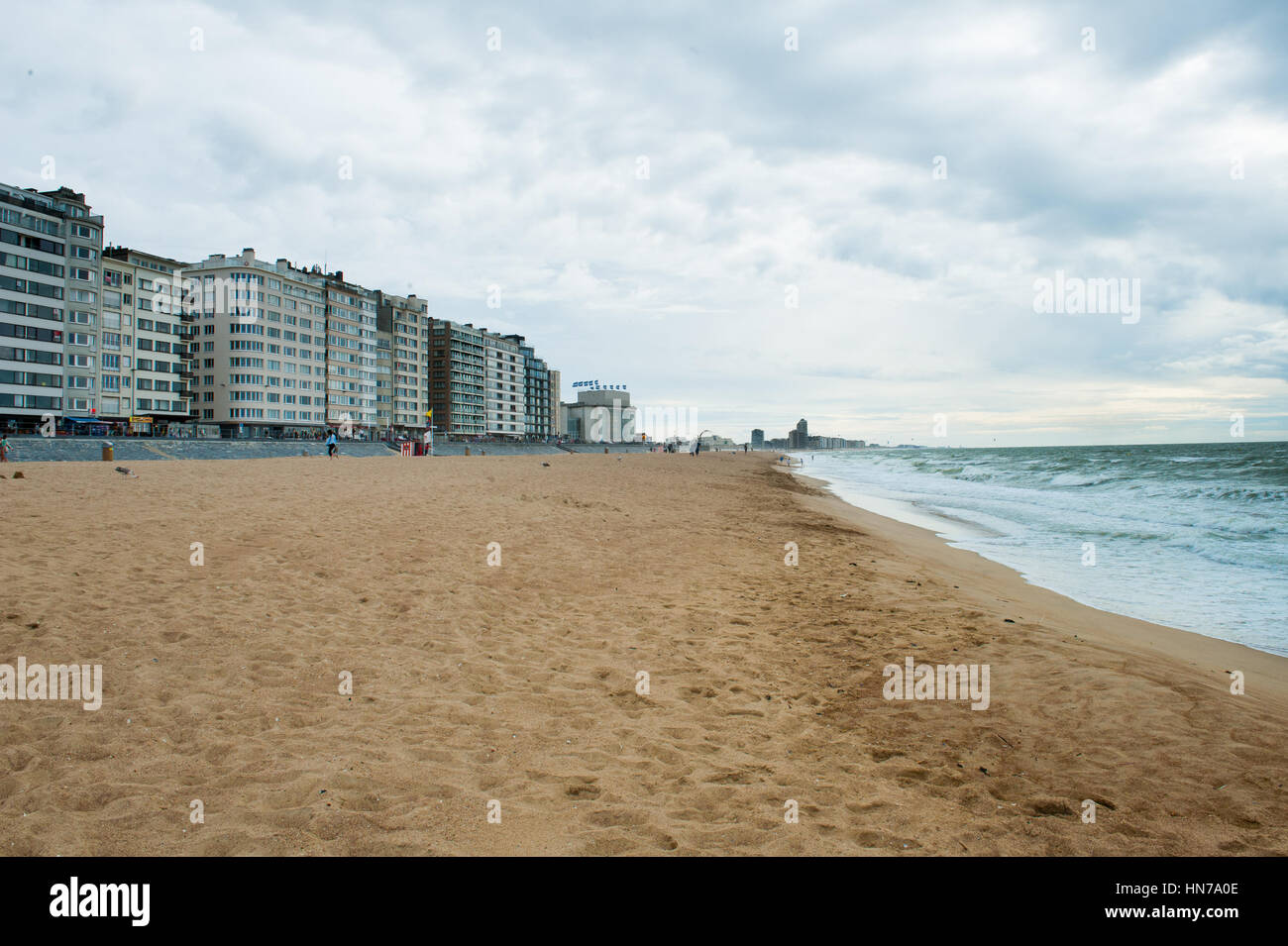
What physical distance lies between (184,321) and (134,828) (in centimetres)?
10238

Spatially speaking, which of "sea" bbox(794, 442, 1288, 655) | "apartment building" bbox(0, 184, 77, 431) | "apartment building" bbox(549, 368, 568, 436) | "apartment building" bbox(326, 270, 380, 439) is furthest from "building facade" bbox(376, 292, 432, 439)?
"sea" bbox(794, 442, 1288, 655)

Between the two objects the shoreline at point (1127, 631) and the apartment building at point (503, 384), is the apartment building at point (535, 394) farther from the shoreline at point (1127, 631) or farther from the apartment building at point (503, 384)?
the shoreline at point (1127, 631)

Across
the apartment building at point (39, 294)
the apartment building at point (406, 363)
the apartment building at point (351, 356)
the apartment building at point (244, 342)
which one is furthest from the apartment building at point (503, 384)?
the apartment building at point (39, 294)

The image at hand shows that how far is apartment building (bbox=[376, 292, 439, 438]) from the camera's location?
113875 millimetres

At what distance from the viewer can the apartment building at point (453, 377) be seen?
431 ft

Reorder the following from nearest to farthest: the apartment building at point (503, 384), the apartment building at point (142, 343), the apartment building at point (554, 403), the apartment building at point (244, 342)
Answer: the apartment building at point (142, 343)
the apartment building at point (244, 342)
the apartment building at point (503, 384)
the apartment building at point (554, 403)

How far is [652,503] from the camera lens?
22.7m

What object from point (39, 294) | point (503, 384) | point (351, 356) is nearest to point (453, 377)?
point (503, 384)

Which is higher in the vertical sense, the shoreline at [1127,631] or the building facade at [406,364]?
the building facade at [406,364]

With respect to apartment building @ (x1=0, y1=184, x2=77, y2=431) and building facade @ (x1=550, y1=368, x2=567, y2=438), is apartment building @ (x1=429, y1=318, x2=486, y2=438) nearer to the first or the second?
building facade @ (x1=550, y1=368, x2=567, y2=438)

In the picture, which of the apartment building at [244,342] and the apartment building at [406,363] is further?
the apartment building at [406,363]

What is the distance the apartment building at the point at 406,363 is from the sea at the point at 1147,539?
95.1 m
